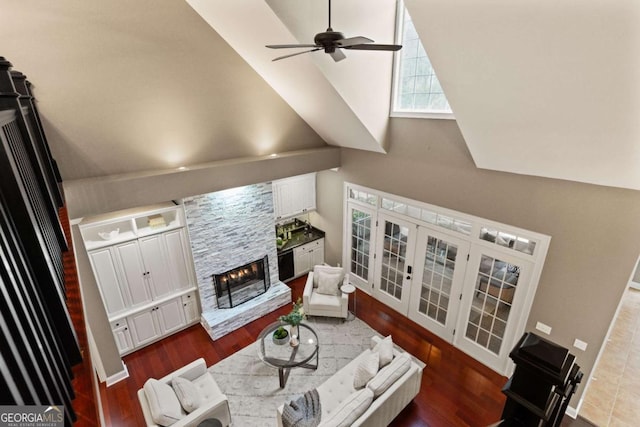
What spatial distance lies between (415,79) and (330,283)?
3715 millimetres

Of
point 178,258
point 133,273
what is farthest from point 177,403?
point 178,258

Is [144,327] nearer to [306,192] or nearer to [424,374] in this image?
[306,192]

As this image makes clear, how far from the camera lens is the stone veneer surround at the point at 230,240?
5.19 metres

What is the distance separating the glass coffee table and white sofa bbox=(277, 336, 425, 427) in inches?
21.0

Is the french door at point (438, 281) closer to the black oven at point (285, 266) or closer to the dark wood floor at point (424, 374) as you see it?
the dark wood floor at point (424, 374)

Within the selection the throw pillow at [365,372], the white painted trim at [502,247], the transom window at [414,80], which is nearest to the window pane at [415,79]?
the transom window at [414,80]

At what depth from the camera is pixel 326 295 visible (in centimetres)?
581

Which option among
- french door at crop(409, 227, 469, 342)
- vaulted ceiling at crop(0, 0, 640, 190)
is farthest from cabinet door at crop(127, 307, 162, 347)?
french door at crop(409, 227, 469, 342)

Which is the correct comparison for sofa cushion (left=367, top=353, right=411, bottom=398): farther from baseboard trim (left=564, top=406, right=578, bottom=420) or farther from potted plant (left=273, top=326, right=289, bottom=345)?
baseboard trim (left=564, top=406, right=578, bottom=420)

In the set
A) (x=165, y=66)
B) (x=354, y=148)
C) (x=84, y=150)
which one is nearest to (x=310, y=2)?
(x=165, y=66)

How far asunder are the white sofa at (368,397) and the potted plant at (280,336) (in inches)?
36.7

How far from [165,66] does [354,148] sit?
3.32m

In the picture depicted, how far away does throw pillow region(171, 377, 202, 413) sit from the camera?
3488 millimetres

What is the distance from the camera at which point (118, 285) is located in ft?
15.4
